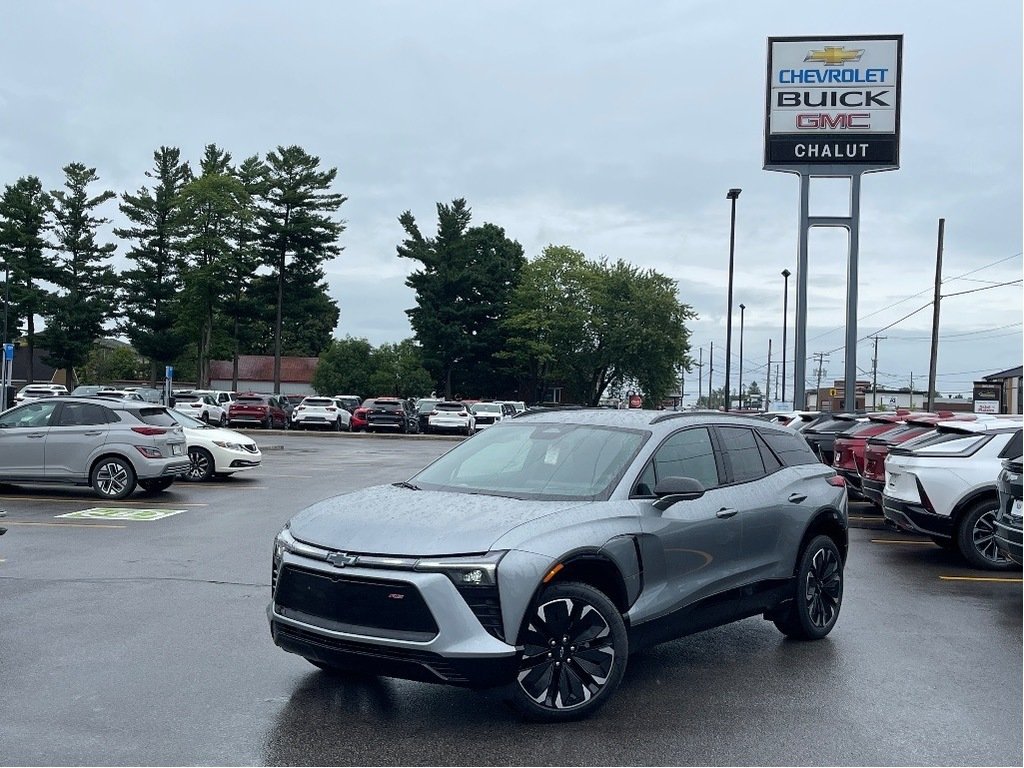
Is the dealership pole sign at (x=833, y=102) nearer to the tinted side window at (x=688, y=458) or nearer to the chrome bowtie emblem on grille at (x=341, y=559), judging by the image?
the tinted side window at (x=688, y=458)

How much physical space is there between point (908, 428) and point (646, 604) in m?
11.1

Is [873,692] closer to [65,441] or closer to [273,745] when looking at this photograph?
[273,745]

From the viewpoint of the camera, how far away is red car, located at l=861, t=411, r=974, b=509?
46.7ft

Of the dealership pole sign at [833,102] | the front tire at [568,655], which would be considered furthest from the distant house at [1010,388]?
the front tire at [568,655]

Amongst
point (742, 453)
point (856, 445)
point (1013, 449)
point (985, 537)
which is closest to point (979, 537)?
point (985, 537)

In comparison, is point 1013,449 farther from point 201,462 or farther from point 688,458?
point 201,462

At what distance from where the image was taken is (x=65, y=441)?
16.0 meters

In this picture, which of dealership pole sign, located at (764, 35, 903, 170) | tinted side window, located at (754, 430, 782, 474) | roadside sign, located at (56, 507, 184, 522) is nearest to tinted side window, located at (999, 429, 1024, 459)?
tinted side window, located at (754, 430, 782, 474)

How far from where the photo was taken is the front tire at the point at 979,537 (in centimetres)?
1117

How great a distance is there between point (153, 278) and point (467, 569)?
70365 millimetres

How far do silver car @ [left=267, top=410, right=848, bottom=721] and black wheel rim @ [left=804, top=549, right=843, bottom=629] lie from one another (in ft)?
0.09

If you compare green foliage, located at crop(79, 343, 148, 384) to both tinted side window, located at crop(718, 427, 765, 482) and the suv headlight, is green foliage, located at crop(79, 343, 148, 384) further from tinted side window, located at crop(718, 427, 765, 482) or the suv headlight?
the suv headlight

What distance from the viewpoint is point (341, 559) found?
5348 mm

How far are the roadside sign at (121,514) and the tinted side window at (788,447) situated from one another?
9.07 metres
